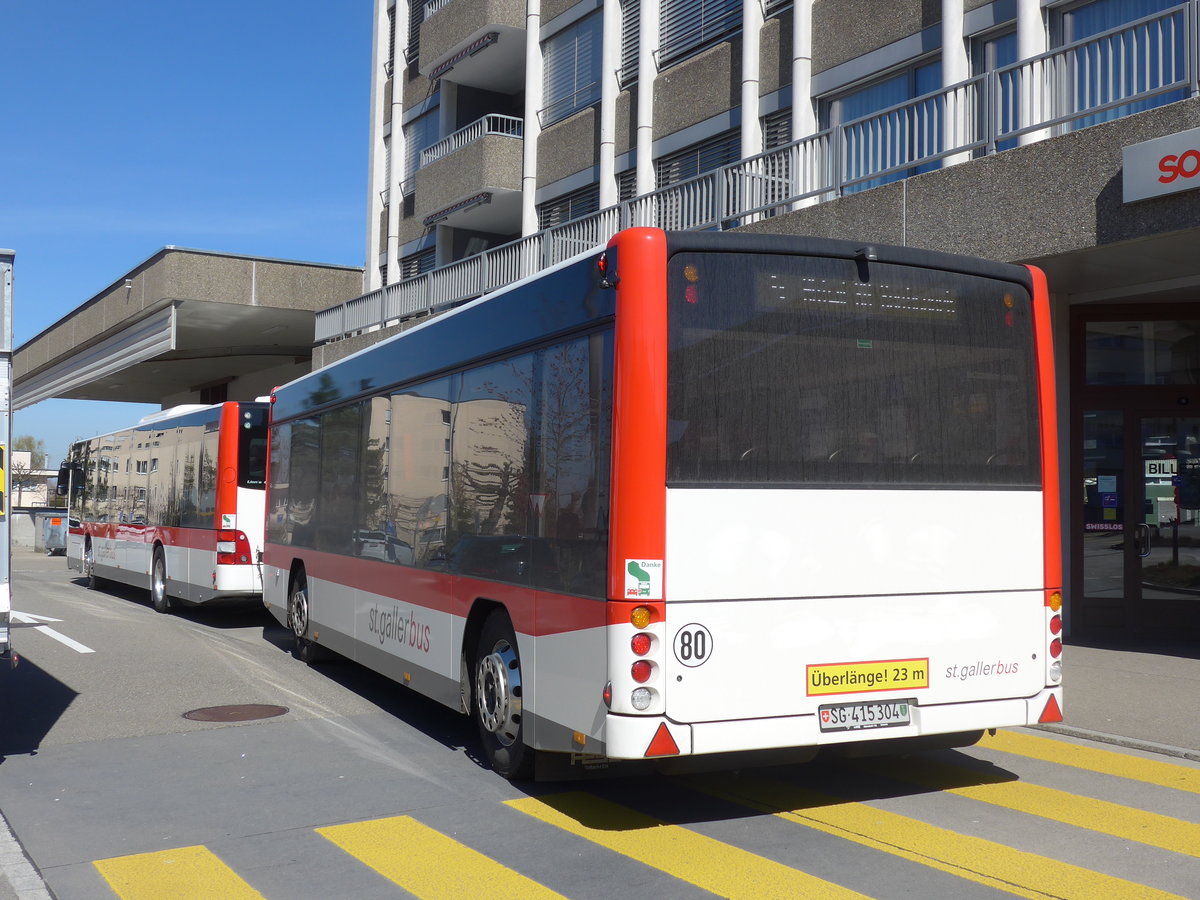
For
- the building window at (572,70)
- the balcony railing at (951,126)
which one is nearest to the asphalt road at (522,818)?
the balcony railing at (951,126)

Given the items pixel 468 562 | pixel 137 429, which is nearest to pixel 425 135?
pixel 137 429

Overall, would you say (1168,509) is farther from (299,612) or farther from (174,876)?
(174,876)

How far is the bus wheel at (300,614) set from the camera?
1230 centimetres

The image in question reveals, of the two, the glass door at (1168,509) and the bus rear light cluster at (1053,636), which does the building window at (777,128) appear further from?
the bus rear light cluster at (1053,636)

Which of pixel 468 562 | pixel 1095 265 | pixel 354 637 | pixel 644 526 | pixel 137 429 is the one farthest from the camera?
pixel 137 429

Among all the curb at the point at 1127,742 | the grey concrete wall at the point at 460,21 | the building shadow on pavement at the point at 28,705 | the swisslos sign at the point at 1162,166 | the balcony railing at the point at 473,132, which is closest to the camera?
the curb at the point at 1127,742

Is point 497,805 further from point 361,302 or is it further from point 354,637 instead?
point 361,302

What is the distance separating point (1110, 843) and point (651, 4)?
18307 millimetres

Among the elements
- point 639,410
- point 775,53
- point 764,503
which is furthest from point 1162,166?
point 775,53

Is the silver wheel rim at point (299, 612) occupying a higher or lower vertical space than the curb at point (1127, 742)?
higher

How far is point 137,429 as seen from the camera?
20.1 meters

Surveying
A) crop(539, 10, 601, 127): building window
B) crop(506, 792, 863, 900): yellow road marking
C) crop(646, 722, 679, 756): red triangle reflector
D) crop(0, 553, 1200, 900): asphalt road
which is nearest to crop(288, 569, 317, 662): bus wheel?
Answer: crop(0, 553, 1200, 900): asphalt road

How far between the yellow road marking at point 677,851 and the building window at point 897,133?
29.0 ft

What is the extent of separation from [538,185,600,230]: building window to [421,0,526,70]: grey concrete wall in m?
4.02
